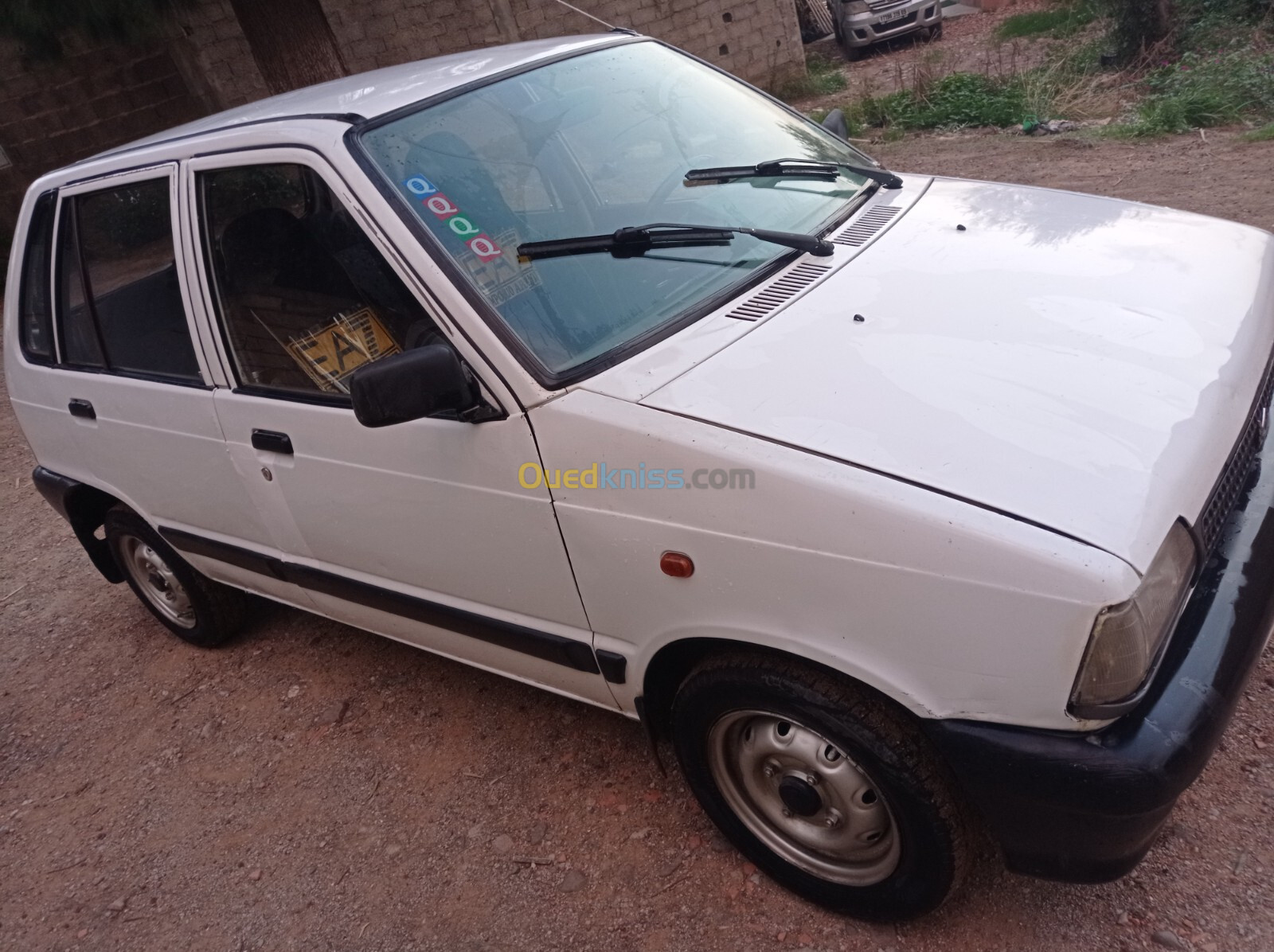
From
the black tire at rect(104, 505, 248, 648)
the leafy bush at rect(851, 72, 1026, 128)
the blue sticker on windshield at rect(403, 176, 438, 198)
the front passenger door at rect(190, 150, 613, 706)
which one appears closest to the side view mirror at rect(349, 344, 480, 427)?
the front passenger door at rect(190, 150, 613, 706)

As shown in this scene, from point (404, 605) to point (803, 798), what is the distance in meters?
1.23

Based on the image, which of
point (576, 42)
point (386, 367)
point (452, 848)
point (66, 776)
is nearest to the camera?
point (386, 367)

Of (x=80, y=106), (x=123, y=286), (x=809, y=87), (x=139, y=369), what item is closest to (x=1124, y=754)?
(x=139, y=369)

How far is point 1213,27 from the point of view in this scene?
9.09 meters

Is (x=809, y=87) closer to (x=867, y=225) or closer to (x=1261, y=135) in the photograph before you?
(x=1261, y=135)

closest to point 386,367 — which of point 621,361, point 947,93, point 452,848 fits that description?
point 621,361

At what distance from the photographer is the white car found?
5.72 feet

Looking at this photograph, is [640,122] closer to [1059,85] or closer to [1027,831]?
[1027,831]

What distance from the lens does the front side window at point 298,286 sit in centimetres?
241

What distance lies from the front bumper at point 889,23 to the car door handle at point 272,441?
12.9 m

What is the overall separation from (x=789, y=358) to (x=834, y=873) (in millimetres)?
1189

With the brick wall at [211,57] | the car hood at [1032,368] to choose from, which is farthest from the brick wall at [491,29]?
the car hood at [1032,368]

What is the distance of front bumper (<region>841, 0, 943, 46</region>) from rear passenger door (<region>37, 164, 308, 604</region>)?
40.8 ft

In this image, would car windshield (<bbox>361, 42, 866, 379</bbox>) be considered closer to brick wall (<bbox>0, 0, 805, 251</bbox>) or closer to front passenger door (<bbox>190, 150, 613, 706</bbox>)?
front passenger door (<bbox>190, 150, 613, 706</bbox>)
